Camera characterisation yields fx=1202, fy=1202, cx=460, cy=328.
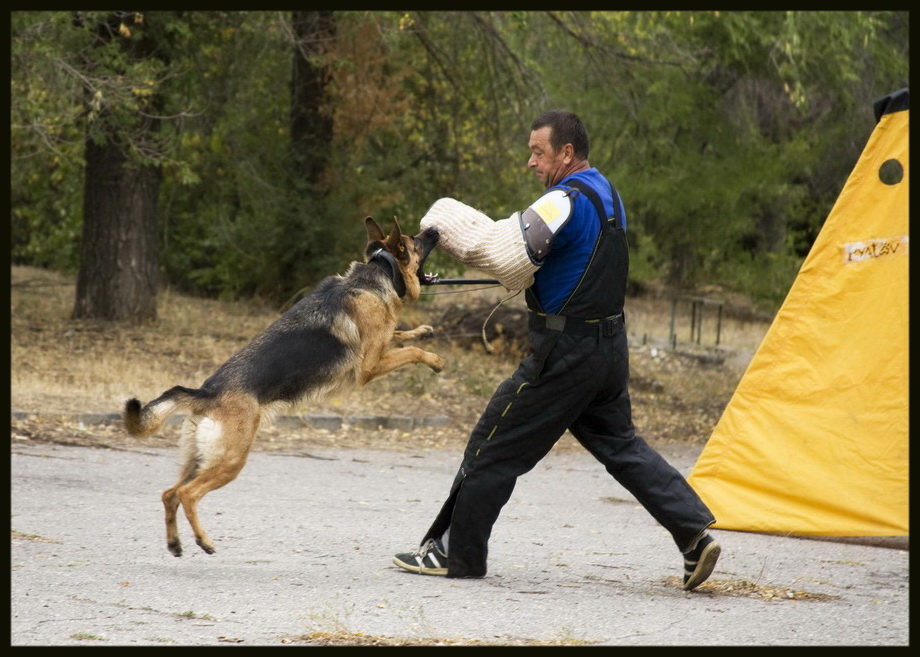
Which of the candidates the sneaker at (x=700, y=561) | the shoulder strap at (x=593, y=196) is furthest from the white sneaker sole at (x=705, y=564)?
the shoulder strap at (x=593, y=196)

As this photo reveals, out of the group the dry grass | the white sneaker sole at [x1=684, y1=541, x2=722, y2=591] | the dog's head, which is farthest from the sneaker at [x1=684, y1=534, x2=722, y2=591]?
the dry grass

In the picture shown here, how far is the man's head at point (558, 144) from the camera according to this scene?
5.74 m

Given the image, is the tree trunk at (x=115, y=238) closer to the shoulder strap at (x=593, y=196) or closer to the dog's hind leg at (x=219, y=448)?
the dog's hind leg at (x=219, y=448)

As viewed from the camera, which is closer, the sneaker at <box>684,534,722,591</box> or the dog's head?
the sneaker at <box>684,534,722,591</box>

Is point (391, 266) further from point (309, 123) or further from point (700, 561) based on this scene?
point (309, 123)

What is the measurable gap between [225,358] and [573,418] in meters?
9.09

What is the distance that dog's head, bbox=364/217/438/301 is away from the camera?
631cm

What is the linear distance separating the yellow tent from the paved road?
254 millimetres

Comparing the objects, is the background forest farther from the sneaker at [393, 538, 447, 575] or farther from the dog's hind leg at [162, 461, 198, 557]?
the sneaker at [393, 538, 447, 575]

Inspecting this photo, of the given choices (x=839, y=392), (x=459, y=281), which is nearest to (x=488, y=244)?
(x=459, y=281)

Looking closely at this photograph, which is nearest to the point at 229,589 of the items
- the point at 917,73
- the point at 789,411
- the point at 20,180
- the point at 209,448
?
the point at 209,448

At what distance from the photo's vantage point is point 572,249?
5.66m

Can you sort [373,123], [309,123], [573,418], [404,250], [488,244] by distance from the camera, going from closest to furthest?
[488,244] → [573,418] → [404,250] → [373,123] → [309,123]

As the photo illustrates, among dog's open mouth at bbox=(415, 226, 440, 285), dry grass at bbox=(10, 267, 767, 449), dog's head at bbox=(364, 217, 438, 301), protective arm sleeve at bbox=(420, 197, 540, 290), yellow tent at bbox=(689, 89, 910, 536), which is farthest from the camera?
dry grass at bbox=(10, 267, 767, 449)
